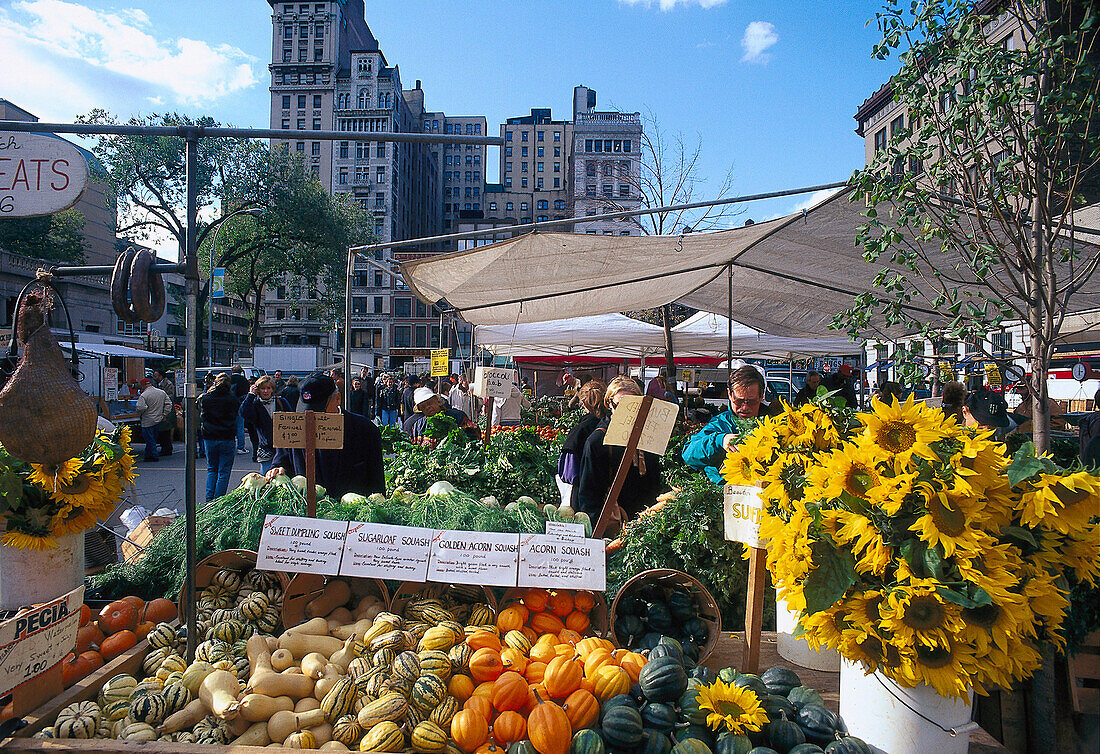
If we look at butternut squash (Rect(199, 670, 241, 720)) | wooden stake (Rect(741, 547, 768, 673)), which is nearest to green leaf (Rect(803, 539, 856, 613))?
wooden stake (Rect(741, 547, 768, 673))

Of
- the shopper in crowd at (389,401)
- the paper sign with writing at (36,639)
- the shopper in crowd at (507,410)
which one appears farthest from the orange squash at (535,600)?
the shopper in crowd at (389,401)

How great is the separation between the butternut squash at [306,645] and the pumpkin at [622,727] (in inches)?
41.5

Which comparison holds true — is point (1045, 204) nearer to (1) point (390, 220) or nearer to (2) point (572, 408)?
(2) point (572, 408)

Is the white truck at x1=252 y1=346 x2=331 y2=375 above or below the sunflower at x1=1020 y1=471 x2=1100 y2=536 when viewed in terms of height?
above

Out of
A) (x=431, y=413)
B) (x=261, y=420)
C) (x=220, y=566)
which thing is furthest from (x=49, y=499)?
(x=261, y=420)

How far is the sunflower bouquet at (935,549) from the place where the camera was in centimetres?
170

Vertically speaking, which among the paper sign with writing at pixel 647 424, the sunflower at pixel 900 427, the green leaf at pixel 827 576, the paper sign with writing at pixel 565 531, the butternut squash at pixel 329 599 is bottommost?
the butternut squash at pixel 329 599

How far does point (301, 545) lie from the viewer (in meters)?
2.59

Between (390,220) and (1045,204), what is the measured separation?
71082 millimetres

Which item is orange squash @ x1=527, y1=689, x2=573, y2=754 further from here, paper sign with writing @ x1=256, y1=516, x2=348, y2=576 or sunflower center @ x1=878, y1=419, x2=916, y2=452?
sunflower center @ x1=878, y1=419, x2=916, y2=452

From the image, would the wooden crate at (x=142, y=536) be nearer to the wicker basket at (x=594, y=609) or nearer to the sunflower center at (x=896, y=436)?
the wicker basket at (x=594, y=609)

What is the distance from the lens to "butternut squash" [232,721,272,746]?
1938mm

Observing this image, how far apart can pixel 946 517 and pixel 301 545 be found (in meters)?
2.34

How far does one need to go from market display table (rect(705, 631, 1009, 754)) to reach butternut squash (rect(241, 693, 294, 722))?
158cm
